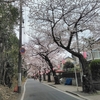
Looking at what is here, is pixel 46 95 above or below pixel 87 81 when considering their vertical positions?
below

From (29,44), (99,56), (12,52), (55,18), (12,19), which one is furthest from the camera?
(99,56)

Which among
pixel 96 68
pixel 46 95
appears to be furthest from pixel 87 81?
pixel 96 68

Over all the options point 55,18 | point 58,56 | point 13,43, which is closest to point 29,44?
point 58,56

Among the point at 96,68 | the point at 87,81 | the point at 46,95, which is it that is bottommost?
the point at 46,95

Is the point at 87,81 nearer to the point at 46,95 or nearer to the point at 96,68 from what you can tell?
the point at 46,95

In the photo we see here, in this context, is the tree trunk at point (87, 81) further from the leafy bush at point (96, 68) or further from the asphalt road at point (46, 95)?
the leafy bush at point (96, 68)

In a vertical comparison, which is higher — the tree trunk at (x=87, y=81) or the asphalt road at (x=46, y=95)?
the tree trunk at (x=87, y=81)

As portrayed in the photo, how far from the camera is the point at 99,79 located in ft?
61.3

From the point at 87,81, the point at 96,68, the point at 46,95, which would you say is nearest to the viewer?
the point at 46,95

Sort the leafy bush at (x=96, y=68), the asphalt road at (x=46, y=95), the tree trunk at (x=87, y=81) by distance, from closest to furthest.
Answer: the asphalt road at (x=46, y=95) < the tree trunk at (x=87, y=81) < the leafy bush at (x=96, y=68)

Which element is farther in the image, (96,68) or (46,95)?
(96,68)

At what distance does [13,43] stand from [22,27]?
214cm

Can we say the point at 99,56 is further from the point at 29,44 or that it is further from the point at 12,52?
the point at 12,52

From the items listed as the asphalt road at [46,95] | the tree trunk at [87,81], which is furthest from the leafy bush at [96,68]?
the asphalt road at [46,95]
